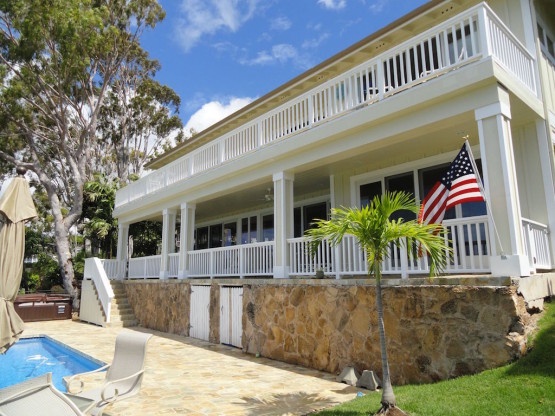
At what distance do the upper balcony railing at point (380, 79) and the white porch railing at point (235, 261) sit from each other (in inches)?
112

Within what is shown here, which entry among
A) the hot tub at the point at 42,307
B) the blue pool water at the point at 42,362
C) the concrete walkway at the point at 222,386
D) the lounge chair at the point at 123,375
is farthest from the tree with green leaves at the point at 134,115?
the lounge chair at the point at 123,375

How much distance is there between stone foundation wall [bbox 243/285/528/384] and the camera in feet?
18.9

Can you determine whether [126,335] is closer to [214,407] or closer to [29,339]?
[214,407]

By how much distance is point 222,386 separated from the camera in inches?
290

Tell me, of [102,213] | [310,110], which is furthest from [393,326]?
[102,213]

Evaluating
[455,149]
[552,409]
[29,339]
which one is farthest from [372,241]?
[29,339]

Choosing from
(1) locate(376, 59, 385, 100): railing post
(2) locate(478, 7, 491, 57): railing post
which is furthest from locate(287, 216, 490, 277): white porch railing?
(1) locate(376, 59, 385, 100): railing post

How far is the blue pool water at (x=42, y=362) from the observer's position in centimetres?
959

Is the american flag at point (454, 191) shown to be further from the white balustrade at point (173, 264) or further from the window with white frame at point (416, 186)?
the white balustrade at point (173, 264)

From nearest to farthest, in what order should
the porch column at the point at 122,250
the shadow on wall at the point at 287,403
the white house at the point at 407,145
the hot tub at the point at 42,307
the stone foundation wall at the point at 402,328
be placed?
the stone foundation wall at the point at 402,328 → the shadow on wall at the point at 287,403 → the white house at the point at 407,145 → the hot tub at the point at 42,307 → the porch column at the point at 122,250

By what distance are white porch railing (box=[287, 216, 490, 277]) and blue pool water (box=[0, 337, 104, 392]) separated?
538cm

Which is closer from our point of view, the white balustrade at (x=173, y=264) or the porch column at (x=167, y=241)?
the white balustrade at (x=173, y=264)

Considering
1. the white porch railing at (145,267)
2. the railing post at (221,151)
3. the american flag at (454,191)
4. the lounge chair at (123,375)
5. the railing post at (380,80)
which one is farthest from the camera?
the white porch railing at (145,267)

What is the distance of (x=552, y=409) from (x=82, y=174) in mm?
25295
